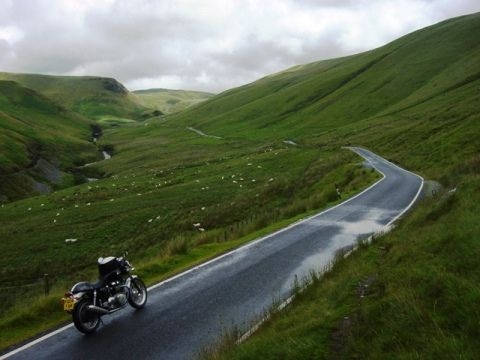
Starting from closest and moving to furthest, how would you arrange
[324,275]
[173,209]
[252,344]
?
[252,344] < [324,275] < [173,209]

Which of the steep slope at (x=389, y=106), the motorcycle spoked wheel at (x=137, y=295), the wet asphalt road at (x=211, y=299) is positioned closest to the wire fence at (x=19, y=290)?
the wet asphalt road at (x=211, y=299)

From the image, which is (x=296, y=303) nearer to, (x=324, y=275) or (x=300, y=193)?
(x=324, y=275)

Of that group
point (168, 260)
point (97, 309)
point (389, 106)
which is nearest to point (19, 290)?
point (168, 260)

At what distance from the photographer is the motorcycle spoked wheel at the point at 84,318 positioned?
39.7 ft

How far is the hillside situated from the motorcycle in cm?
176

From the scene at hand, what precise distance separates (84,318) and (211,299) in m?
3.84

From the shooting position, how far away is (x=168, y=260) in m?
19.8

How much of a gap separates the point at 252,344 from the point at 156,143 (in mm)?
139133

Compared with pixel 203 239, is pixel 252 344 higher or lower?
higher

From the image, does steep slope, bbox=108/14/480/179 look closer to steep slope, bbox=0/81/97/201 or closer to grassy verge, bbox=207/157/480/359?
steep slope, bbox=0/81/97/201

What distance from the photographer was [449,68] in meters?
123

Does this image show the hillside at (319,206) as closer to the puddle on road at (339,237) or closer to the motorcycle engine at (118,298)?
the motorcycle engine at (118,298)

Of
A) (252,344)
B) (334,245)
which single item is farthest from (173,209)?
(252,344)

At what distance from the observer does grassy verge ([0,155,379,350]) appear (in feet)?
43.9
